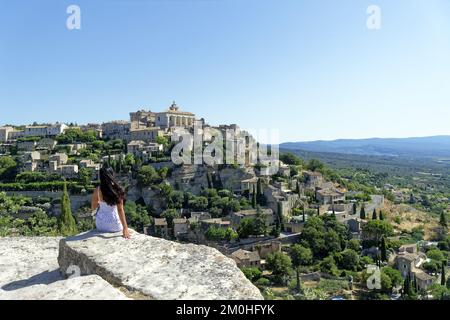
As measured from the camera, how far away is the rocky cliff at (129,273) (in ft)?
11.1

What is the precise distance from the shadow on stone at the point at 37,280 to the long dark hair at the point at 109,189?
1.01m

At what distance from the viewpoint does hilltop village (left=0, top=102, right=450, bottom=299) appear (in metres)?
30.5

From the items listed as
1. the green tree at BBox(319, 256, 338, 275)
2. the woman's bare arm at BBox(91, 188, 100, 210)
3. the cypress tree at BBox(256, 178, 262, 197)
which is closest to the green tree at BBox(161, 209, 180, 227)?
the cypress tree at BBox(256, 178, 262, 197)

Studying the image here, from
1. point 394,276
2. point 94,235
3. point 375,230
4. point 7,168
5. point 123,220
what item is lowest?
point 394,276

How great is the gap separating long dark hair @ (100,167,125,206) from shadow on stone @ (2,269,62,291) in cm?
101

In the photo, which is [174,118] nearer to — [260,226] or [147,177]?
[147,177]

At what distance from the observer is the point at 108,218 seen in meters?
4.86

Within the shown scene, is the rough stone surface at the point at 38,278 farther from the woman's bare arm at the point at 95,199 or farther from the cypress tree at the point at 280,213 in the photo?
the cypress tree at the point at 280,213

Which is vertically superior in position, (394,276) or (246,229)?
(246,229)

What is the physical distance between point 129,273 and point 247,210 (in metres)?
38.5

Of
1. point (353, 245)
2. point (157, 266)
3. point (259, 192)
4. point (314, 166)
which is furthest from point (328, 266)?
point (157, 266)

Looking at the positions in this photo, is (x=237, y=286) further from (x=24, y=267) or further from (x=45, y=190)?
(x=45, y=190)

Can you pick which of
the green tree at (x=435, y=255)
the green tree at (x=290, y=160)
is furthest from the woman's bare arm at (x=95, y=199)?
the green tree at (x=290, y=160)
